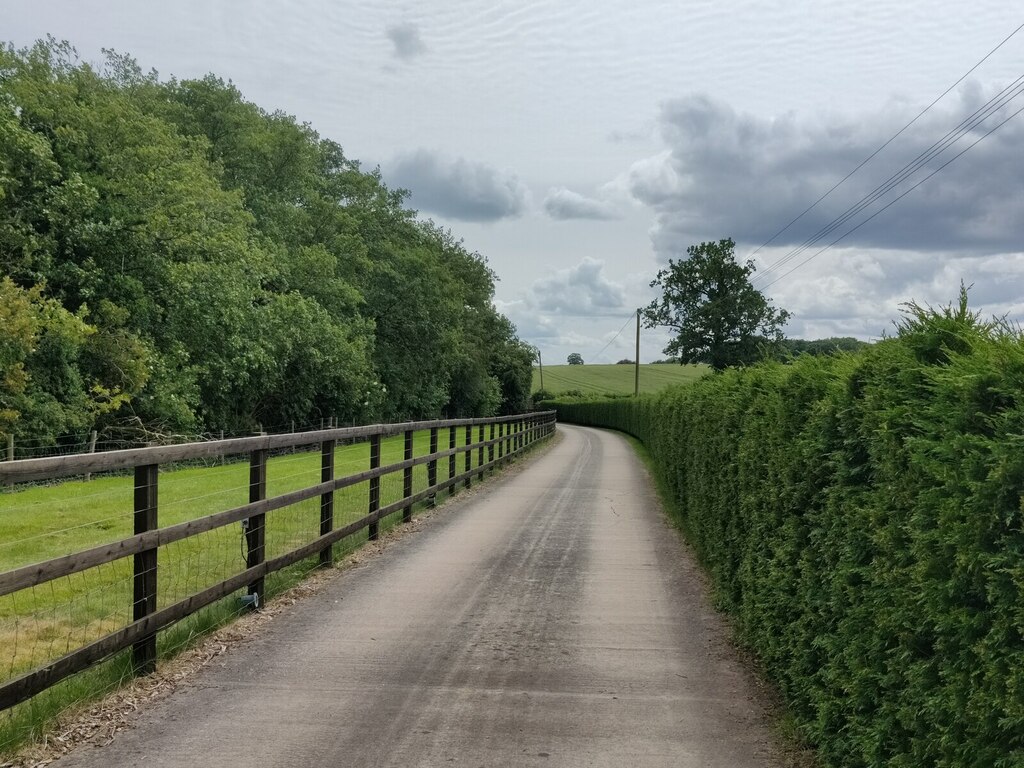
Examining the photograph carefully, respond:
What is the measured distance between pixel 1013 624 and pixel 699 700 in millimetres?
2696

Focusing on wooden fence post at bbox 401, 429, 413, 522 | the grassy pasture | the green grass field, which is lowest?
the grassy pasture

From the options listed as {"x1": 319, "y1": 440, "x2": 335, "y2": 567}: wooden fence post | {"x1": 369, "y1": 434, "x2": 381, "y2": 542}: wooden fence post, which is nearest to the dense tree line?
{"x1": 369, "y1": 434, "x2": 381, "y2": 542}: wooden fence post

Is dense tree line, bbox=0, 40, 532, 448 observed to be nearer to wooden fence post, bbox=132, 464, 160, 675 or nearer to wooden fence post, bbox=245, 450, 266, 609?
wooden fence post, bbox=245, 450, 266, 609

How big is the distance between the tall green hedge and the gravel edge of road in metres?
3.37

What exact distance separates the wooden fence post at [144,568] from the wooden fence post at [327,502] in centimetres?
298

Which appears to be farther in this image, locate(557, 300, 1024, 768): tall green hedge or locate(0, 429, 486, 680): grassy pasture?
locate(0, 429, 486, 680): grassy pasture

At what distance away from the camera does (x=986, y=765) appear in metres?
2.30

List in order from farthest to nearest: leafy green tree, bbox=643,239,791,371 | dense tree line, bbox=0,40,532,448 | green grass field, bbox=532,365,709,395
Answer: green grass field, bbox=532,365,709,395 → leafy green tree, bbox=643,239,791,371 → dense tree line, bbox=0,40,532,448

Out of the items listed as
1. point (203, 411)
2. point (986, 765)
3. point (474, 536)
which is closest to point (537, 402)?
point (203, 411)

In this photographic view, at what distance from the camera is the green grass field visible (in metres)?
127

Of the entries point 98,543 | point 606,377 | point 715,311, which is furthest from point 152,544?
point 606,377

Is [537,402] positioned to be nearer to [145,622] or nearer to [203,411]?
[203,411]

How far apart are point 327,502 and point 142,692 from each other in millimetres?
3582

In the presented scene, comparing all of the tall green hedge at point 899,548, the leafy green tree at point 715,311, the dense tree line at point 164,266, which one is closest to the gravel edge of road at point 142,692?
the tall green hedge at point 899,548
